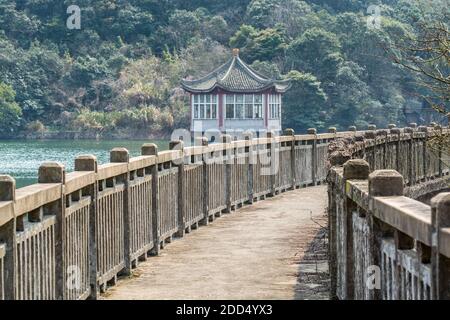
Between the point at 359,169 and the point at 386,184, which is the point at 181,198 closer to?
the point at 359,169

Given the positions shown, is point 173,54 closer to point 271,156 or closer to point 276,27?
point 276,27

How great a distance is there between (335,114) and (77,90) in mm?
26973

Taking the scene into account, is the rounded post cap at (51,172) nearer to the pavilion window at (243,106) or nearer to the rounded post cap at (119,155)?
the rounded post cap at (119,155)

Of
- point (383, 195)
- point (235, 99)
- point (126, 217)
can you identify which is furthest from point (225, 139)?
point (235, 99)

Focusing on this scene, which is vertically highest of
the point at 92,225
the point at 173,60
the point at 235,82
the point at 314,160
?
the point at 173,60

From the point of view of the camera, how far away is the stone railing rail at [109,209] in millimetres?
7949

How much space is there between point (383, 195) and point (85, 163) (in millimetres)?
3945

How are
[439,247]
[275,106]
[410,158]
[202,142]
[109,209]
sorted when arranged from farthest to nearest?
[275,106] → [410,158] → [202,142] → [109,209] → [439,247]

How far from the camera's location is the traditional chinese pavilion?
83812 millimetres

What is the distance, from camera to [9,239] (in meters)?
7.41

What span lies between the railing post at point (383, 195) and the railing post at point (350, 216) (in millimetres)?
1402

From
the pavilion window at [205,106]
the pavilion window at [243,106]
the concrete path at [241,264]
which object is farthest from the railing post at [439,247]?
the pavilion window at [205,106]

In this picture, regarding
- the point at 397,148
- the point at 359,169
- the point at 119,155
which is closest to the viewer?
the point at 359,169
